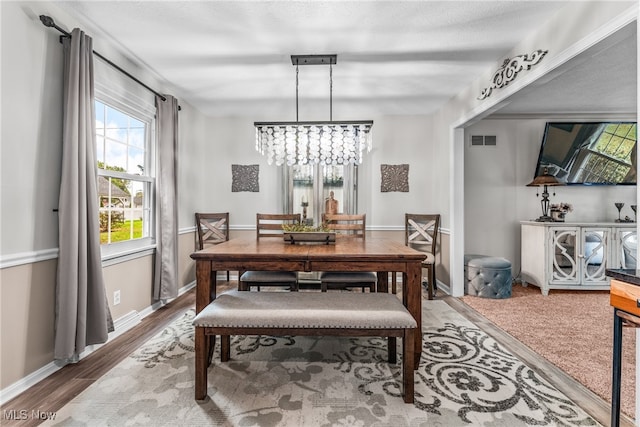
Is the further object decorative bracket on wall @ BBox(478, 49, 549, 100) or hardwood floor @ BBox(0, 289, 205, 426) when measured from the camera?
decorative bracket on wall @ BBox(478, 49, 549, 100)

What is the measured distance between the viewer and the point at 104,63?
252cm

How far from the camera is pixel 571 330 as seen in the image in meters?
2.74

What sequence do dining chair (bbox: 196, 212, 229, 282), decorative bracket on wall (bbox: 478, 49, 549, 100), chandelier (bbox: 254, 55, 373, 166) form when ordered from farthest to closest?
dining chair (bbox: 196, 212, 229, 282), chandelier (bbox: 254, 55, 373, 166), decorative bracket on wall (bbox: 478, 49, 549, 100)

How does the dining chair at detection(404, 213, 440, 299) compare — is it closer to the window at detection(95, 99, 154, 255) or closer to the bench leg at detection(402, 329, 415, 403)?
the bench leg at detection(402, 329, 415, 403)

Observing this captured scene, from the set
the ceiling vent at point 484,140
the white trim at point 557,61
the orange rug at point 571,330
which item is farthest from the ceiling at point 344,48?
the orange rug at point 571,330

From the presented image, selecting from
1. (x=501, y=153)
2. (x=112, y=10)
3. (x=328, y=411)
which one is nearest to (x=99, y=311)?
(x=328, y=411)

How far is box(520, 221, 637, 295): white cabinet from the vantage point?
374 cm

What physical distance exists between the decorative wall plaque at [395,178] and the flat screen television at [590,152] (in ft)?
5.88

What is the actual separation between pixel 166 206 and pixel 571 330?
404cm

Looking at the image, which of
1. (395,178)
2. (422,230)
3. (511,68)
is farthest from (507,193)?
(511,68)

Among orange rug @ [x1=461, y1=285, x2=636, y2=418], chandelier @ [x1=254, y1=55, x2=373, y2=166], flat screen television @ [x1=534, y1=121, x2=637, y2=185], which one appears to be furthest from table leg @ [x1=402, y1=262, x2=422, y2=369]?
flat screen television @ [x1=534, y1=121, x2=637, y2=185]

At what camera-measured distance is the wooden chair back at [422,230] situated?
412 cm

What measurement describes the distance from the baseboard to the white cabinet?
4565mm

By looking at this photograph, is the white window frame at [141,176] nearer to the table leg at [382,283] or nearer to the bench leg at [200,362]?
the bench leg at [200,362]
